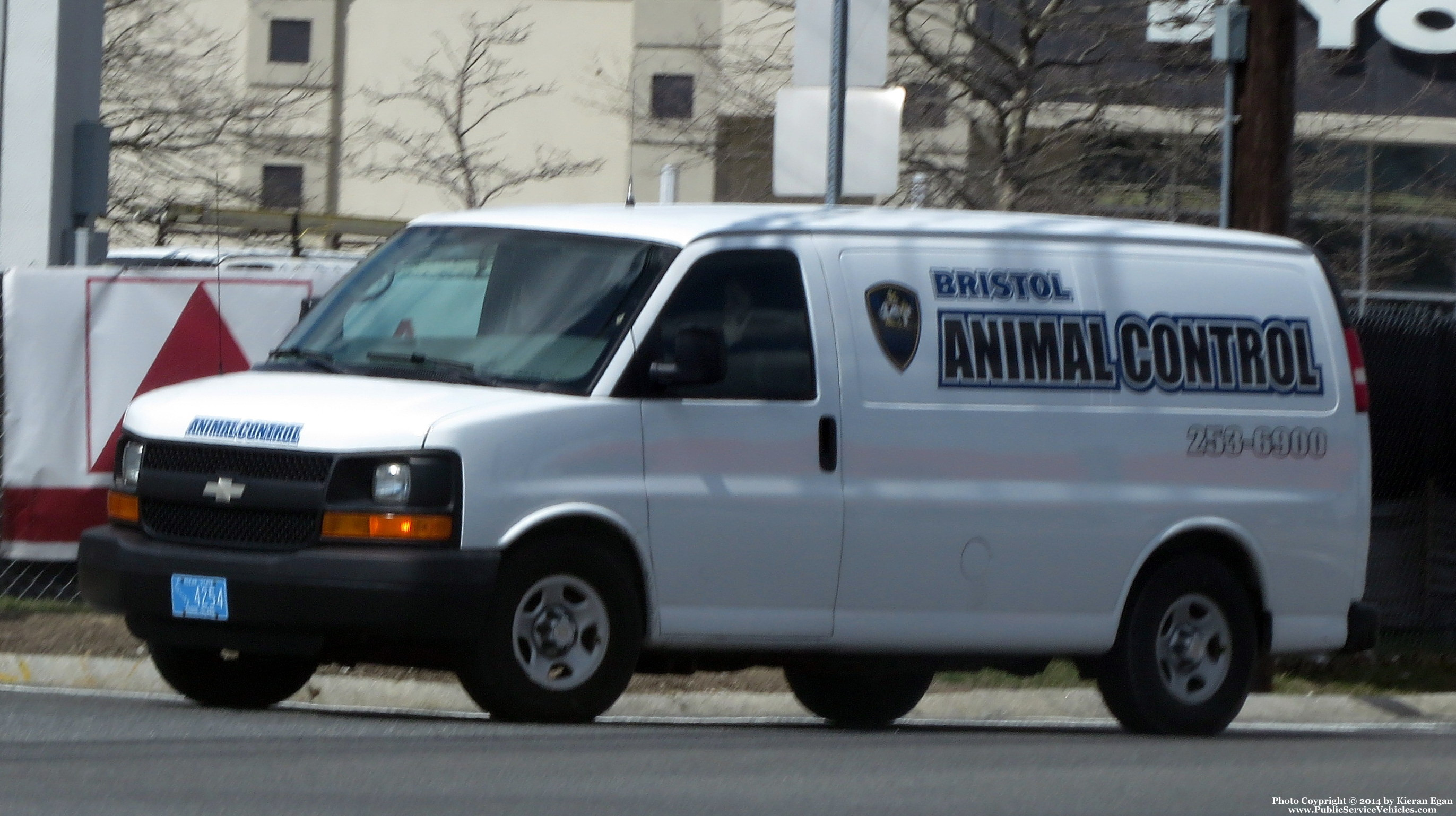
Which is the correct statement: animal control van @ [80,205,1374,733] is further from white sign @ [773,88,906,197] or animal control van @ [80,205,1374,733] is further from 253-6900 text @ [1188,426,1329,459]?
white sign @ [773,88,906,197]

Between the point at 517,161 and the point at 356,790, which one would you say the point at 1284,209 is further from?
the point at 517,161

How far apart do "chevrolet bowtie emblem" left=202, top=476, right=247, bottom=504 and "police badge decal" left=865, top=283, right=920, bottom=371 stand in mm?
2389

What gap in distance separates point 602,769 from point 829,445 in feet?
6.20

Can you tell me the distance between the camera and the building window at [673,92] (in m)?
46.7

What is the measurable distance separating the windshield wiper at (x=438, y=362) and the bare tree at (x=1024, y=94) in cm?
1347

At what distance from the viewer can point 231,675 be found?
841cm

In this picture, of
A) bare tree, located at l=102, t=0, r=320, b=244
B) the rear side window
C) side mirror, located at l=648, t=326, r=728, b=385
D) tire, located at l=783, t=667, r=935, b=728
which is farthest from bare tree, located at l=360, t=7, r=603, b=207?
side mirror, located at l=648, t=326, r=728, b=385

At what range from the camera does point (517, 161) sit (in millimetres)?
49250

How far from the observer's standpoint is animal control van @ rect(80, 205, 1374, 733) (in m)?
7.49

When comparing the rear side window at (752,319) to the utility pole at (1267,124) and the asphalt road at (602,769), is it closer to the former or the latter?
the asphalt road at (602,769)

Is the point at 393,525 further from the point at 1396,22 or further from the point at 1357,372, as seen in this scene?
the point at 1396,22

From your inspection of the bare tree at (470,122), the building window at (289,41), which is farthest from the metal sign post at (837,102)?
the building window at (289,41)

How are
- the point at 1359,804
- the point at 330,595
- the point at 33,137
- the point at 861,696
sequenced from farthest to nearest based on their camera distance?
1. the point at 33,137
2. the point at 861,696
3. the point at 330,595
4. the point at 1359,804

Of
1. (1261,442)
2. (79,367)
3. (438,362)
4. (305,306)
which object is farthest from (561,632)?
(79,367)
